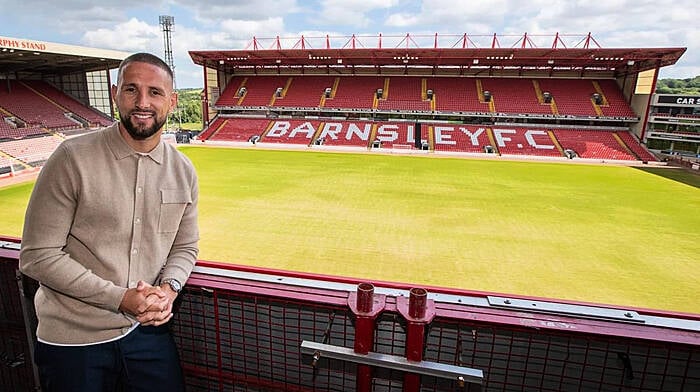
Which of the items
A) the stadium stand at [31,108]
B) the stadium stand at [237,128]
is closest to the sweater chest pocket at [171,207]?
the stadium stand at [237,128]

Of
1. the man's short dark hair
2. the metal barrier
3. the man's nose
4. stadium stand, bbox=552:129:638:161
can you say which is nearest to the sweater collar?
the man's nose

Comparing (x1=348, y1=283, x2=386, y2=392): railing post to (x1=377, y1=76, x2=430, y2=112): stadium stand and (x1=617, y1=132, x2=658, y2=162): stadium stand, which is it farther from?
(x1=377, y1=76, x2=430, y2=112): stadium stand

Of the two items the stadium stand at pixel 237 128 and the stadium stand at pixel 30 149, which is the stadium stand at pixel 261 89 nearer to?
the stadium stand at pixel 237 128

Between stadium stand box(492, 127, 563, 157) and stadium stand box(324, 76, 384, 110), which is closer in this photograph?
stadium stand box(492, 127, 563, 157)

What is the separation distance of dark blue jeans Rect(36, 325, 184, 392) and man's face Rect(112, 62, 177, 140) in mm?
914

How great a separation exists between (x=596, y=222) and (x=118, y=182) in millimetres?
11905

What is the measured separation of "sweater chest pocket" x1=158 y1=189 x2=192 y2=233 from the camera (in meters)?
1.75

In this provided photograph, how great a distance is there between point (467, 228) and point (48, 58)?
26.3 m

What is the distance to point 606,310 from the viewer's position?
63.6 inches

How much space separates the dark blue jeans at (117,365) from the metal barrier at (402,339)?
216 mm

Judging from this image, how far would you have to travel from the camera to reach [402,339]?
68.5 inches

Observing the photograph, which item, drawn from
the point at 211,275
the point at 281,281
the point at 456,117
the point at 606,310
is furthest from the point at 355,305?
the point at 456,117

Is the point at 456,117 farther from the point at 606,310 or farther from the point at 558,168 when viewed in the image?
the point at 606,310

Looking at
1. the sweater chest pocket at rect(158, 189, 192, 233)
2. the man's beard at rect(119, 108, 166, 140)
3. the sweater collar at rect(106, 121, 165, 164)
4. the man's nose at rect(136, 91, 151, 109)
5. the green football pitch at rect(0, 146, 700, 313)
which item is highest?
the man's nose at rect(136, 91, 151, 109)
